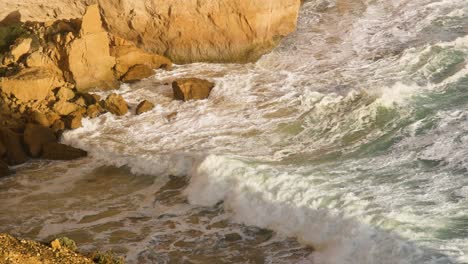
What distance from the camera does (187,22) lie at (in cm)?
2105

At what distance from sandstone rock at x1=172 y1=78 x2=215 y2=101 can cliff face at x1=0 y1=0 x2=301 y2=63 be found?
234cm

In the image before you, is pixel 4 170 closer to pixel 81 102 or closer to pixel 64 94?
pixel 64 94

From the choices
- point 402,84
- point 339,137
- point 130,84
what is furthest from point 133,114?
point 402,84

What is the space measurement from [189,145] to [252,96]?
2.98m

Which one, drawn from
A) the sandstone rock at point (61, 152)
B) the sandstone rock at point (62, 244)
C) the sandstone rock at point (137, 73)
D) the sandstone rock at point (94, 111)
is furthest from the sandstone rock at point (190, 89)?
the sandstone rock at point (62, 244)

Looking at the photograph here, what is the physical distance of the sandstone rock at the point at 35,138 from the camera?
17.2m

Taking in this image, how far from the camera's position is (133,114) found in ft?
62.1

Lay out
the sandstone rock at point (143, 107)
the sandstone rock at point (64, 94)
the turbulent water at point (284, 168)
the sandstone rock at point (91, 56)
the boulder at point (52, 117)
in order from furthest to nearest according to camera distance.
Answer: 1. the sandstone rock at point (91, 56)
2. the sandstone rock at point (64, 94)
3. the sandstone rock at point (143, 107)
4. the boulder at point (52, 117)
5. the turbulent water at point (284, 168)

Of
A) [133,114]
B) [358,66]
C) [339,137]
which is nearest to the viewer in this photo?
[339,137]

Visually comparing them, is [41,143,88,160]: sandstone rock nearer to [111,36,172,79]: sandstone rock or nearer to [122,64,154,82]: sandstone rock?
[122,64,154,82]: sandstone rock

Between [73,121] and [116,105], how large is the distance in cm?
121

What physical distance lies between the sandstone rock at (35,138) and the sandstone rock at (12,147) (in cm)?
18

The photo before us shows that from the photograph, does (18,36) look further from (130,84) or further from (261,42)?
(261,42)

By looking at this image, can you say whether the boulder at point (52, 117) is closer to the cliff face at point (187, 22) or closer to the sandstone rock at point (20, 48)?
the sandstone rock at point (20, 48)
